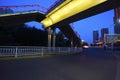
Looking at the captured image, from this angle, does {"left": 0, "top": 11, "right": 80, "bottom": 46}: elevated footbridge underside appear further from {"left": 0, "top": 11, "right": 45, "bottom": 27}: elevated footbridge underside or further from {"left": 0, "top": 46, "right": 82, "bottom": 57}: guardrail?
{"left": 0, "top": 46, "right": 82, "bottom": 57}: guardrail

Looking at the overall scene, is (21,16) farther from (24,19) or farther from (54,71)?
(54,71)

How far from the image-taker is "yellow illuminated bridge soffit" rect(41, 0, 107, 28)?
23.2 metres

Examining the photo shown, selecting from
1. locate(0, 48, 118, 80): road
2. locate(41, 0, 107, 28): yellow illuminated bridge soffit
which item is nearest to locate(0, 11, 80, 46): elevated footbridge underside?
locate(41, 0, 107, 28): yellow illuminated bridge soffit

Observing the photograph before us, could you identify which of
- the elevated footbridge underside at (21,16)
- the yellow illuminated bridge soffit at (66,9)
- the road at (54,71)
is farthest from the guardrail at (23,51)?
the road at (54,71)

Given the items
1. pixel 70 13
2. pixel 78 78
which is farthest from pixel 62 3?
pixel 78 78

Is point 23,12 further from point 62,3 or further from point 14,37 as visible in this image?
point 14,37

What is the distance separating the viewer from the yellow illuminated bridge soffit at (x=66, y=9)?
76.0ft

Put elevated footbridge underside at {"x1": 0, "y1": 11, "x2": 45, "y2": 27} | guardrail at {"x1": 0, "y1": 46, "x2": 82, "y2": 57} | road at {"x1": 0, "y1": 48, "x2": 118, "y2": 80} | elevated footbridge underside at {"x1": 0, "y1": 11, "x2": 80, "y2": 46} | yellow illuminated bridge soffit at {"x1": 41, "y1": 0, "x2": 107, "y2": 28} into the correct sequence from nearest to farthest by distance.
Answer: road at {"x1": 0, "y1": 48, "x2": 118, "y2": 80} → guardrail at {"x1": 0, "y1": 46, "x2": 82, "y2": 57} → yellow illuminated bridge soffit at {"x1": 41, "y1": 0, "x2": 107, "y2": 28} → elevated footbridge underside at {"x1": 0, "y1": 11, "x2": 45, "y2": 27} → elevated footbridge underside at {"x1": 0, "y1": 11, "x2": 80, "y2": 46}

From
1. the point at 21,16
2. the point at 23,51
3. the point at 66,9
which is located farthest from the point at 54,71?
the point at 21,16

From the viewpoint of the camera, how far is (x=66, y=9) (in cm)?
2909

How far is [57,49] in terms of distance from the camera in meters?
35.6

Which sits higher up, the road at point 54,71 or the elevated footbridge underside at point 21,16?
the elevated footbridge underside at point 21,16

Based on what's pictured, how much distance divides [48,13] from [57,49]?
19.5 ft

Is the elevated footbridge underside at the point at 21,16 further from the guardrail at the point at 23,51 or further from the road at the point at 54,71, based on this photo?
the road at the point at 54,71
